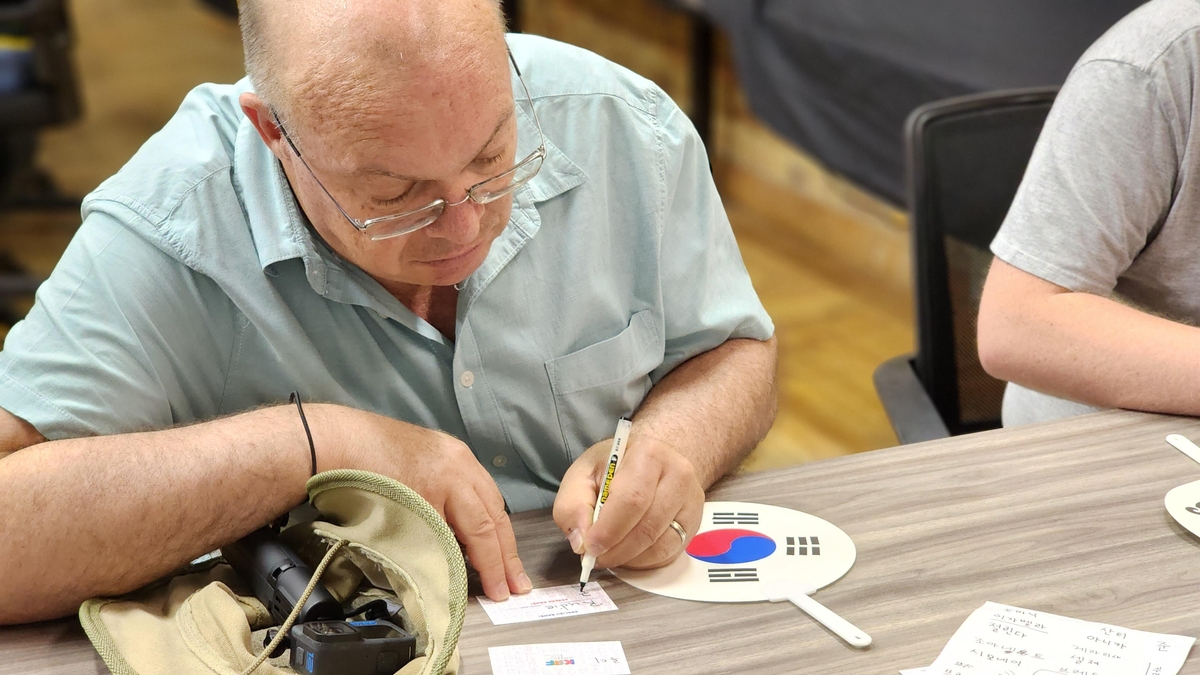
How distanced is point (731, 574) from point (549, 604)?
17cm

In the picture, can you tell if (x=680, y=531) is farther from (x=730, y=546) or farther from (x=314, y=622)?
(x=314, y=622)

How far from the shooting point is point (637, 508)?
1.14 meters

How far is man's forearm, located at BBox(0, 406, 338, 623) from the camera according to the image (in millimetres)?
1071

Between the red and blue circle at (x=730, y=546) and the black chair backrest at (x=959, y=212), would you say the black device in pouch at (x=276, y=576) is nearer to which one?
the red and blue circle at (x=730, y=546)

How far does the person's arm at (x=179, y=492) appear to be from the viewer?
3.52 feet

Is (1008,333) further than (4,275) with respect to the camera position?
No

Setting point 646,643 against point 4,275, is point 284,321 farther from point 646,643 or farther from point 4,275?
point 4,275

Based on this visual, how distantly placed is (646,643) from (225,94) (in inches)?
29.6

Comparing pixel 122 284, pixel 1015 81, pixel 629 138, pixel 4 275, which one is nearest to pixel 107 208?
pixel 122 284

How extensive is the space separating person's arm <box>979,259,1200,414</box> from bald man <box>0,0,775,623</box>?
0.28 meters

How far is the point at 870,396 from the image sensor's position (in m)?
3.17

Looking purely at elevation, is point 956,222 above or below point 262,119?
below

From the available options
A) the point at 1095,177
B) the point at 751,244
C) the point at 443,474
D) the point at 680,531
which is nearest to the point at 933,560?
the point at 680,531

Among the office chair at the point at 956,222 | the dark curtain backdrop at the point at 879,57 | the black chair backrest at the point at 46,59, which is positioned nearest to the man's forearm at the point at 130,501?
the office chair at the point at 956,222
